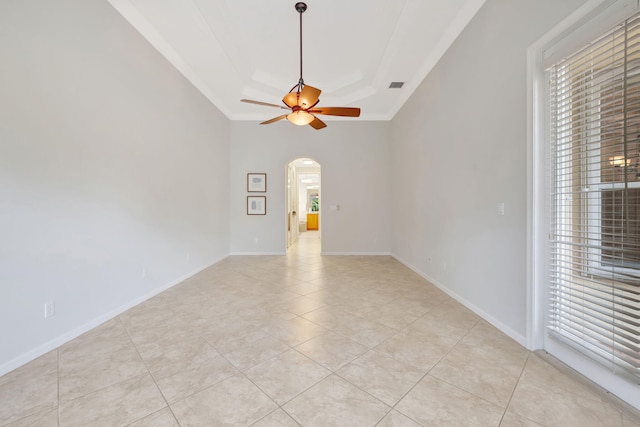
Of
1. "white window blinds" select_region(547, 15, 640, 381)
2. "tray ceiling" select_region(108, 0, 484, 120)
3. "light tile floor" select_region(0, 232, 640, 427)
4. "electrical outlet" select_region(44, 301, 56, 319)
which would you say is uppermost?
"tray ceiling" select_region(108, 0, 484, 120)

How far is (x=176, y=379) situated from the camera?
169 centimetres

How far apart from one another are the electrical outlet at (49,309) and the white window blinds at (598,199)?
3963 millimetres

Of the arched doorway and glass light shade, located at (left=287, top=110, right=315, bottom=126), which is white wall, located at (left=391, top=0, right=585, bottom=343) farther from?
the arched doorway

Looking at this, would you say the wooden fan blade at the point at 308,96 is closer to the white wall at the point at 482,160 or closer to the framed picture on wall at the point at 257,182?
the white wall at the point at 482,160

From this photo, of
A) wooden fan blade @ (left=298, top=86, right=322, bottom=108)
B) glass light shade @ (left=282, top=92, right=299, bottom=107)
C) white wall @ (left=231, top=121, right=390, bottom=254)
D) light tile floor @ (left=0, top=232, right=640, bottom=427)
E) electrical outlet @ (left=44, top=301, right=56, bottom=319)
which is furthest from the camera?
white wall @ (left=231, top=121, right=390, bottom=254)

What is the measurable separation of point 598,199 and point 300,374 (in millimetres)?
2279

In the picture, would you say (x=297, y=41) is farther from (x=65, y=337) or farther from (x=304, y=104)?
(x=65, y=337)

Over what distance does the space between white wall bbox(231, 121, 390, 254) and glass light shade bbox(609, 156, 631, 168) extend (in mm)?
4439

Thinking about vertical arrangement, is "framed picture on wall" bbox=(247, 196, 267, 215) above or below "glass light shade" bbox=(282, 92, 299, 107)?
below

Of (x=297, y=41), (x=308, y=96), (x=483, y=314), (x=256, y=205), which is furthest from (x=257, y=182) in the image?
(x=483, y=314)

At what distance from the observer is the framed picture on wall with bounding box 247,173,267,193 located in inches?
236

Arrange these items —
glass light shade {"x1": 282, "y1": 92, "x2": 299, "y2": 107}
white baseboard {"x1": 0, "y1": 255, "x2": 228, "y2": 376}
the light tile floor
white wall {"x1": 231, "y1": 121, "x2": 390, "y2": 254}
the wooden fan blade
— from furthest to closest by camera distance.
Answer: white wall {"x1": 231, "y1": 121, "x2": 390, "y2": 254} → glass light shade {"x1": 282, "y1": 92, "x2": 299, "y2": 107} → the wooden fan blade → white baseboard {"x1": 0, "y1": 255, "x2": 228, "y2": 376} → the light tile floor

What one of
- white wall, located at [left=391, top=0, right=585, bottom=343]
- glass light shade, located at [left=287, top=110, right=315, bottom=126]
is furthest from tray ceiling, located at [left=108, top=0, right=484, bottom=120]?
glass light shade, located at [left=287, top=110, right=315, bottom=126]

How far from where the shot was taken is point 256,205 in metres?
6.04
